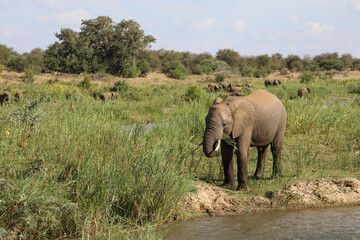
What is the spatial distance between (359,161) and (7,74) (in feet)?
93.7

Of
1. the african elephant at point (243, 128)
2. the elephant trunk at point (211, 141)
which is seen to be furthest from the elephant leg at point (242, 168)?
the elephant trunk at point (211, 141)

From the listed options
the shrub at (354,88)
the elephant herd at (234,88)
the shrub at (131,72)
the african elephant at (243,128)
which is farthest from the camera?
the shrub at (131,72)

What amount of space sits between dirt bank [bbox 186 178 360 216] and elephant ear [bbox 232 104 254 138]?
880mm

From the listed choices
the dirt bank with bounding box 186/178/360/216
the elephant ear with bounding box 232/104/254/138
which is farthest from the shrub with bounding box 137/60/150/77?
the dirt bank with bounding box 186/178/360/216

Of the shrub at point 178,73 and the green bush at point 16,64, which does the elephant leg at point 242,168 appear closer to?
the shrub at point 178,73

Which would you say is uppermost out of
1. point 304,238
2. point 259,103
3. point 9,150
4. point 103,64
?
point 103,64

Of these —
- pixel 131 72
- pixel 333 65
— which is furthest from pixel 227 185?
pixel 333 65

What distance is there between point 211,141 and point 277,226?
139cm

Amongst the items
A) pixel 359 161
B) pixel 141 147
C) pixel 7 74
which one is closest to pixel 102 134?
pixel 141 147

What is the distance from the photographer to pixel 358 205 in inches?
240

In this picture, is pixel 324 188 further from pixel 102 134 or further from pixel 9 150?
pixel 9 150

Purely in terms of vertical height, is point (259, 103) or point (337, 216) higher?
point (259, 103)

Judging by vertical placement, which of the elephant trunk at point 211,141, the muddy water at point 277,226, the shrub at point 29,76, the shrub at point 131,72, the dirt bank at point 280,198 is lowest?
the muddy water at point 277,226

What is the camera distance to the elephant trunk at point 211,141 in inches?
225
